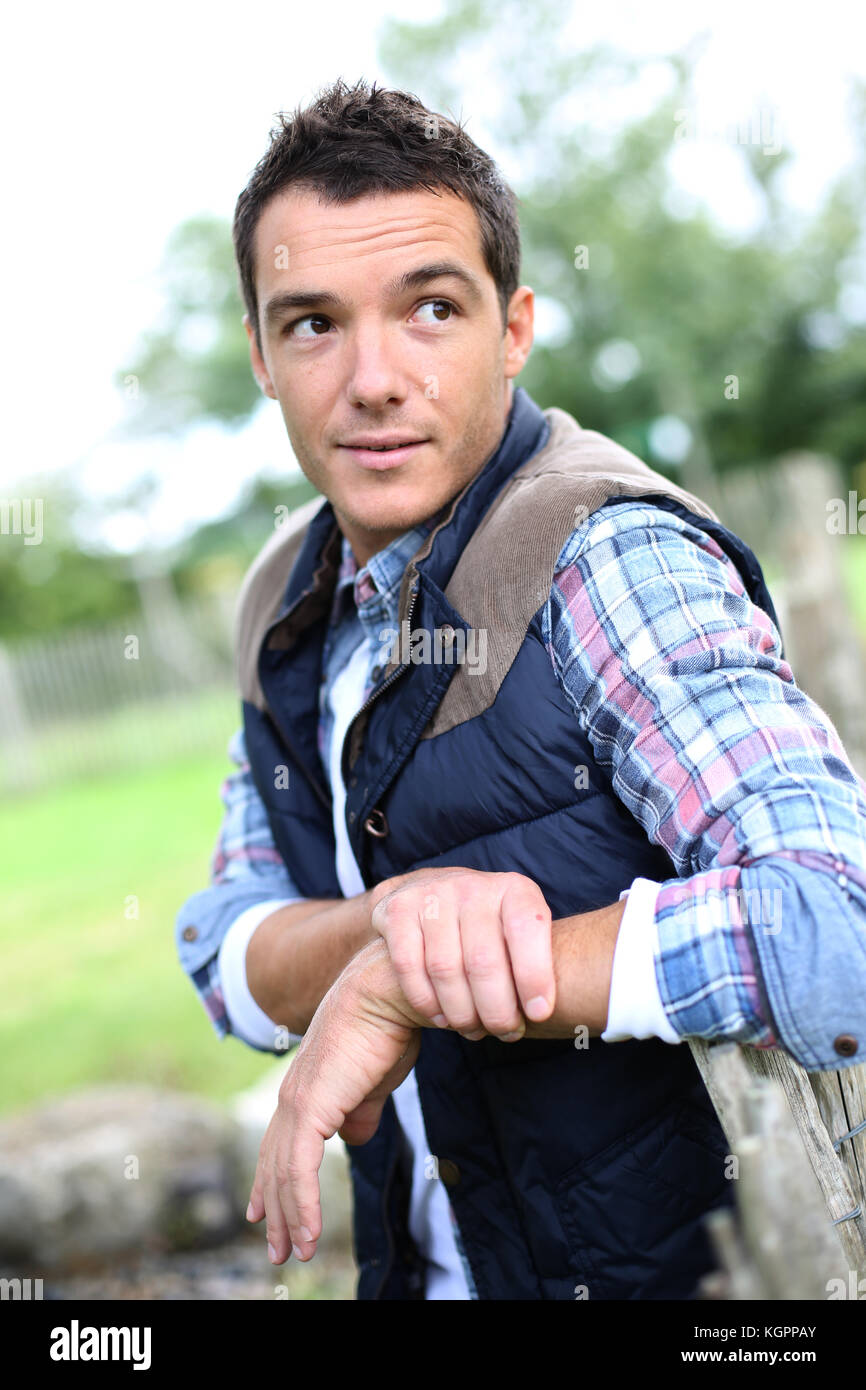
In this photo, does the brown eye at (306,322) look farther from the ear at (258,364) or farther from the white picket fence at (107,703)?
the white picket fence at (107,703)

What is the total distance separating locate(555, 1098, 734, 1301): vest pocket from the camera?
1479 mm

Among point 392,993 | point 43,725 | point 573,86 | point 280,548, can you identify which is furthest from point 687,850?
point 573,86

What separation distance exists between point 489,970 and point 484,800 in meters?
0.31

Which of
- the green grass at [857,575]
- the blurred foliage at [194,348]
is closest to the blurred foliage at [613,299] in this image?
the blurred foliage at [194,348]


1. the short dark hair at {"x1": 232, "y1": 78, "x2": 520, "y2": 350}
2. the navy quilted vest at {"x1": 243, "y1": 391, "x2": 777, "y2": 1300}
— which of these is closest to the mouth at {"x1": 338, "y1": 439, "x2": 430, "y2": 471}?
the navy quilted vest at {"x1": 243, "y1": 391, "x2": 777, "y2": 1300}

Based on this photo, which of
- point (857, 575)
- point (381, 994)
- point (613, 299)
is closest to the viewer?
point (381, 994)

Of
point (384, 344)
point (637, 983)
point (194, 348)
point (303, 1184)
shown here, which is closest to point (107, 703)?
point (384, 344)

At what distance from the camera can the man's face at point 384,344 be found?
5.42ft

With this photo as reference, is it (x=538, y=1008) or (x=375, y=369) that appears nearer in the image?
(x=538, y=1008)

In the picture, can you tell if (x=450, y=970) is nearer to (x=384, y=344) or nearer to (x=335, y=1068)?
(x=335, y=1068)

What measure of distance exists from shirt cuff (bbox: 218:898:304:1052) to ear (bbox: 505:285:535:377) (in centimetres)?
101

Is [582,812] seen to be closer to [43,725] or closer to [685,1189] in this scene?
[685,1189]

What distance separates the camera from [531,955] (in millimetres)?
1171

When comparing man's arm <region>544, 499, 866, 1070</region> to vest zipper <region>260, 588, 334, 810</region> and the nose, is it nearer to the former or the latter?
the nose
